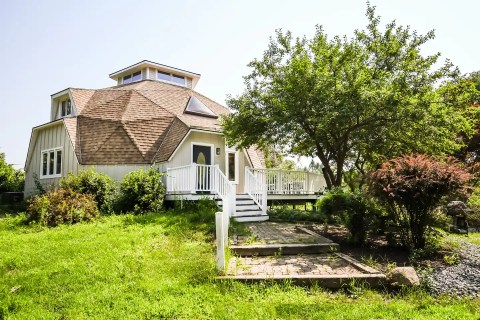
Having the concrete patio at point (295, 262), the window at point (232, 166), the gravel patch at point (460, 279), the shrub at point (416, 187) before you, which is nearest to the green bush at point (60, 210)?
the concrete patio at point (295, 262)

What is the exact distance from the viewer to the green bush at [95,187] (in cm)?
1198

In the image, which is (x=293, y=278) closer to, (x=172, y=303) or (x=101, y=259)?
(x=172, y=303)

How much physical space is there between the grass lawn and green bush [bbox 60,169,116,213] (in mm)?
4779

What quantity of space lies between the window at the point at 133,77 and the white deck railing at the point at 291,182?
521 inches

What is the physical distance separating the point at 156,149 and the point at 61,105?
26.7 feet

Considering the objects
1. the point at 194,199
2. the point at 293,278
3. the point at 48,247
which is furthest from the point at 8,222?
the point at 293,278

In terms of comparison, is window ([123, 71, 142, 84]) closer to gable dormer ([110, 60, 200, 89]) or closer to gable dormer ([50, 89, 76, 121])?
gable dormer ([110, 60, 200, 89])

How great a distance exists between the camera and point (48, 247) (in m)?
7.04

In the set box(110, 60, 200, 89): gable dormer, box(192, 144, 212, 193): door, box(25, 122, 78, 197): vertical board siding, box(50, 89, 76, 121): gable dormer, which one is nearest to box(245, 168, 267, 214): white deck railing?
box(192, 144, 212, 193): door

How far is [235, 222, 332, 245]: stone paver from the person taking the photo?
25.0 ft

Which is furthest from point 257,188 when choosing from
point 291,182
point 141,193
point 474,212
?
point 474,212

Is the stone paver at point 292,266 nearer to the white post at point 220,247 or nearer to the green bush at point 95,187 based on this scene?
the white post at point 220,247

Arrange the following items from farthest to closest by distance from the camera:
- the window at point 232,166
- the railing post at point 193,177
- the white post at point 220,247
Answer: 1. the window at point 232,166
2. the railing post at point 193,177
3. the white post at point 220,247

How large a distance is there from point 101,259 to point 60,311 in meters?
1.71
